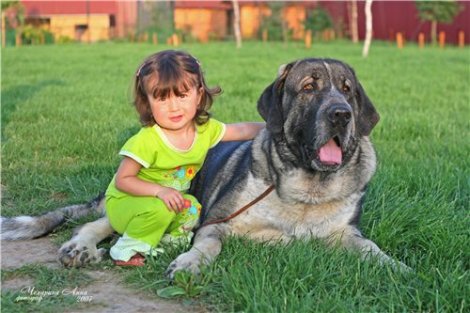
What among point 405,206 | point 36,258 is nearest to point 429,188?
point 405,206

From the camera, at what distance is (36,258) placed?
12.7 feet

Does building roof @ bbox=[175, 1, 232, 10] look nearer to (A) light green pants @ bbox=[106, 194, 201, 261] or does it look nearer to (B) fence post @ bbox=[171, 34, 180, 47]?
(B) fence post @ bbox=[171, 34, 180, 47]

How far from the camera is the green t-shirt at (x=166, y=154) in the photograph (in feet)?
13.1

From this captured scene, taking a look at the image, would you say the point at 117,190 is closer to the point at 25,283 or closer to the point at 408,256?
the point at 25,283

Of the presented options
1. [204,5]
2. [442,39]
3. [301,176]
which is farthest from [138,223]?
[204,5]

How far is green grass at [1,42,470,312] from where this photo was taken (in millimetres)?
3193

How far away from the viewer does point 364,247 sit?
3.82 metres

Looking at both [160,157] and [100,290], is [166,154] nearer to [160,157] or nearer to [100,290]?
[160,157]

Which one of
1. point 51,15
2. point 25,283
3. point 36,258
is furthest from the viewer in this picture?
point 51,15

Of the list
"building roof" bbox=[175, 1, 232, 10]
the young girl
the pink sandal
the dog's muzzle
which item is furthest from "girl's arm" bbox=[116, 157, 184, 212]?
"building roof" bbox=[175, 1, 232, 10]

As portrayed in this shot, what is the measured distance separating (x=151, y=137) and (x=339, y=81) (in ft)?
3.88

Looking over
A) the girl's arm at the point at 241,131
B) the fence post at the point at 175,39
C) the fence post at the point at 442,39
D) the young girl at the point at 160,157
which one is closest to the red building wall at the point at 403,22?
the fence post at the point at 442,39

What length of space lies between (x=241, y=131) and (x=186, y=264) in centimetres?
132

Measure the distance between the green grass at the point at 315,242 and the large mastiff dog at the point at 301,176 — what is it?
188mm
